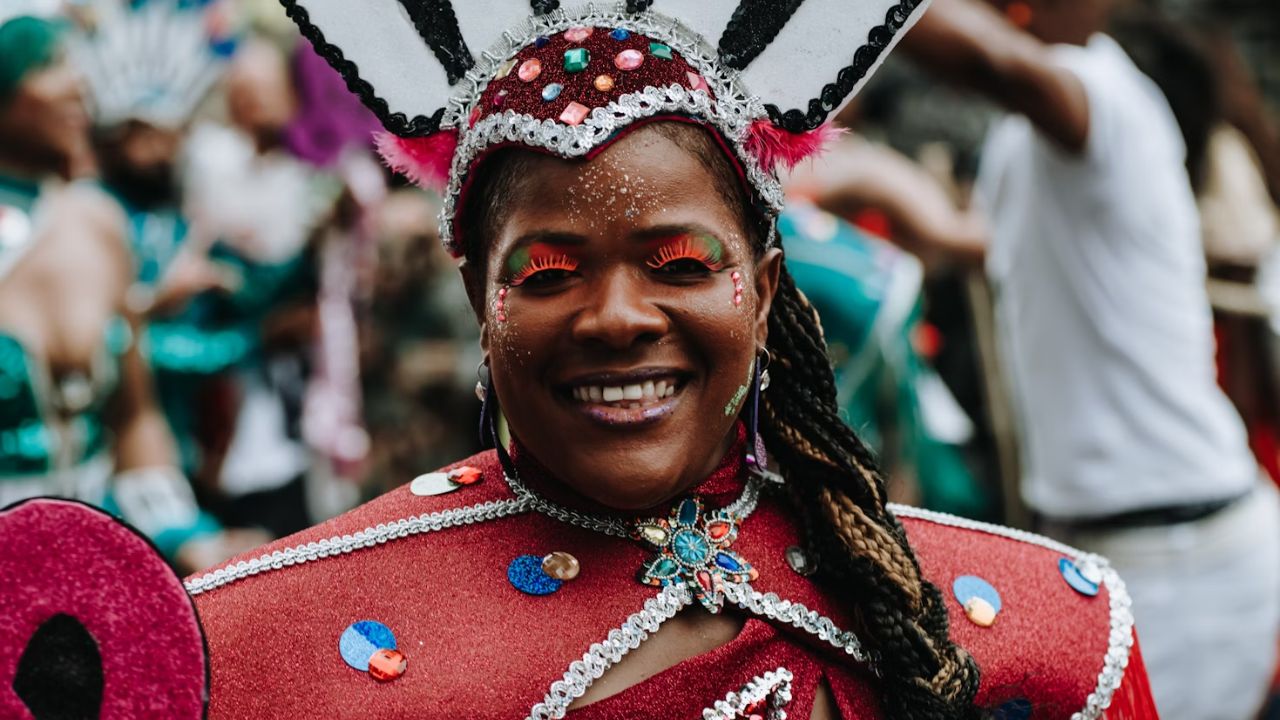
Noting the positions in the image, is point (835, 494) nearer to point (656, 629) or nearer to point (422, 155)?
point (656, 629)

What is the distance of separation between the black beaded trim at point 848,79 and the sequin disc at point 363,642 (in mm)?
856

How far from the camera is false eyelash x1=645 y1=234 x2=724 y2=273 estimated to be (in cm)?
179

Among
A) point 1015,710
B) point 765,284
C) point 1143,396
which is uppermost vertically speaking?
point 765,284

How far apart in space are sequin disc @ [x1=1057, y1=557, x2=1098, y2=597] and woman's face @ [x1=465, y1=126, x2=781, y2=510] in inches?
27.3

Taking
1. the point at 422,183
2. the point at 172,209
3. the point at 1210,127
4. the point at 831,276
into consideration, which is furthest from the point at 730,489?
the point at 172,209

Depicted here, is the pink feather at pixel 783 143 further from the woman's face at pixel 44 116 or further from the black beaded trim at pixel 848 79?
the woman's face at pixel 44 116

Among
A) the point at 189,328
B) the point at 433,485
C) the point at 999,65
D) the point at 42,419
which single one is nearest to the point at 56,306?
the point at 42,419

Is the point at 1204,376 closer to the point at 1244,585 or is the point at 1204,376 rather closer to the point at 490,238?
the point at 1244,585

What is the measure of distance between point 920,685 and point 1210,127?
3.41 m

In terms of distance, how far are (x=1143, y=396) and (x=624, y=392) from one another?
2228 millimetres

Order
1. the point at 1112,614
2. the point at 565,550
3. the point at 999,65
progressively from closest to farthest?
the point at 565,550 → the point at 1112,614 → the point at 999,65

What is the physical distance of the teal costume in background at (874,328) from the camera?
183 inches

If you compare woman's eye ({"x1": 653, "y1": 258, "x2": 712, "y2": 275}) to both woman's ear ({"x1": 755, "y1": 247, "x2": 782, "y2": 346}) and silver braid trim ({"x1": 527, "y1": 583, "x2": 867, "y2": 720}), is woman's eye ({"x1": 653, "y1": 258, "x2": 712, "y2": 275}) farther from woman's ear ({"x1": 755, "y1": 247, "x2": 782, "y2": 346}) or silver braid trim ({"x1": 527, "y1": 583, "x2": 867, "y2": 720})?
silver braid trim ({"x1": 527, "y1": 583, "x2": 867, "y2": 720})

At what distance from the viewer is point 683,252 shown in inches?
71.0
